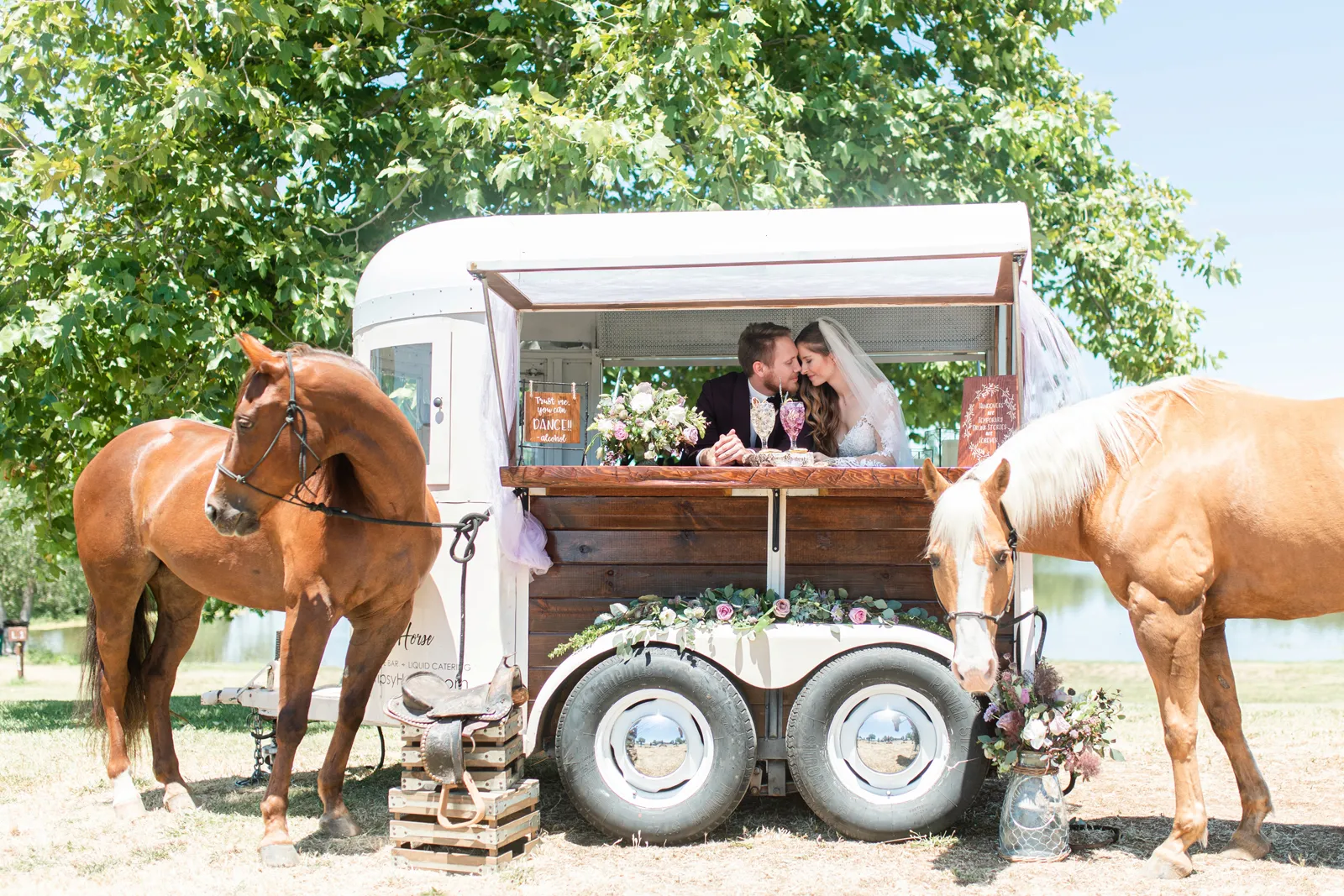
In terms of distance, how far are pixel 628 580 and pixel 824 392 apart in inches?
54.3

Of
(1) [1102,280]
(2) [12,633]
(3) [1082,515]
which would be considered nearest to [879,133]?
(1) [1102,280]

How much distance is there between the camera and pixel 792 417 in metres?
4.86

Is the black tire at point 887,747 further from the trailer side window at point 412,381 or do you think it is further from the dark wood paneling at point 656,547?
the trailer side window at point 412,381

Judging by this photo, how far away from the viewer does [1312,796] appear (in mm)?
5031

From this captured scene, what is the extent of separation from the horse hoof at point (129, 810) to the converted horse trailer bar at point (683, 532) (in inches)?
25.8

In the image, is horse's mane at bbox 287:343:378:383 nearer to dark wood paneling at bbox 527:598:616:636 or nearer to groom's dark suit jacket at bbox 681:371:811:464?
dark wood paneling at bbox 527:598:616:636

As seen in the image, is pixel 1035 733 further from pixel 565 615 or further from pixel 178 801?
pixel 178 801

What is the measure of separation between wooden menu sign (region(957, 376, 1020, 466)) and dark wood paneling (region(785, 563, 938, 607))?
544 millimetres

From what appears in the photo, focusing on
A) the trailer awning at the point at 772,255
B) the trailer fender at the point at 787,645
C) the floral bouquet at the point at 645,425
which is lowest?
the trailer fender at the point at 787,645

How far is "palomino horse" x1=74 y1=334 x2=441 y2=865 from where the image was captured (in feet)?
13.5

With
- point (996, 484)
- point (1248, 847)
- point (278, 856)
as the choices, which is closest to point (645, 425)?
point (996, 484)

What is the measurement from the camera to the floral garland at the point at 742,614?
4.39 metres

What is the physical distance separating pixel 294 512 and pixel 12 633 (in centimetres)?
1180

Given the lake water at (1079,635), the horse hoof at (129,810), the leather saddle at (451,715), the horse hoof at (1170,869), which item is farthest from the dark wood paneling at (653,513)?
the horse hoof at (129,810)
